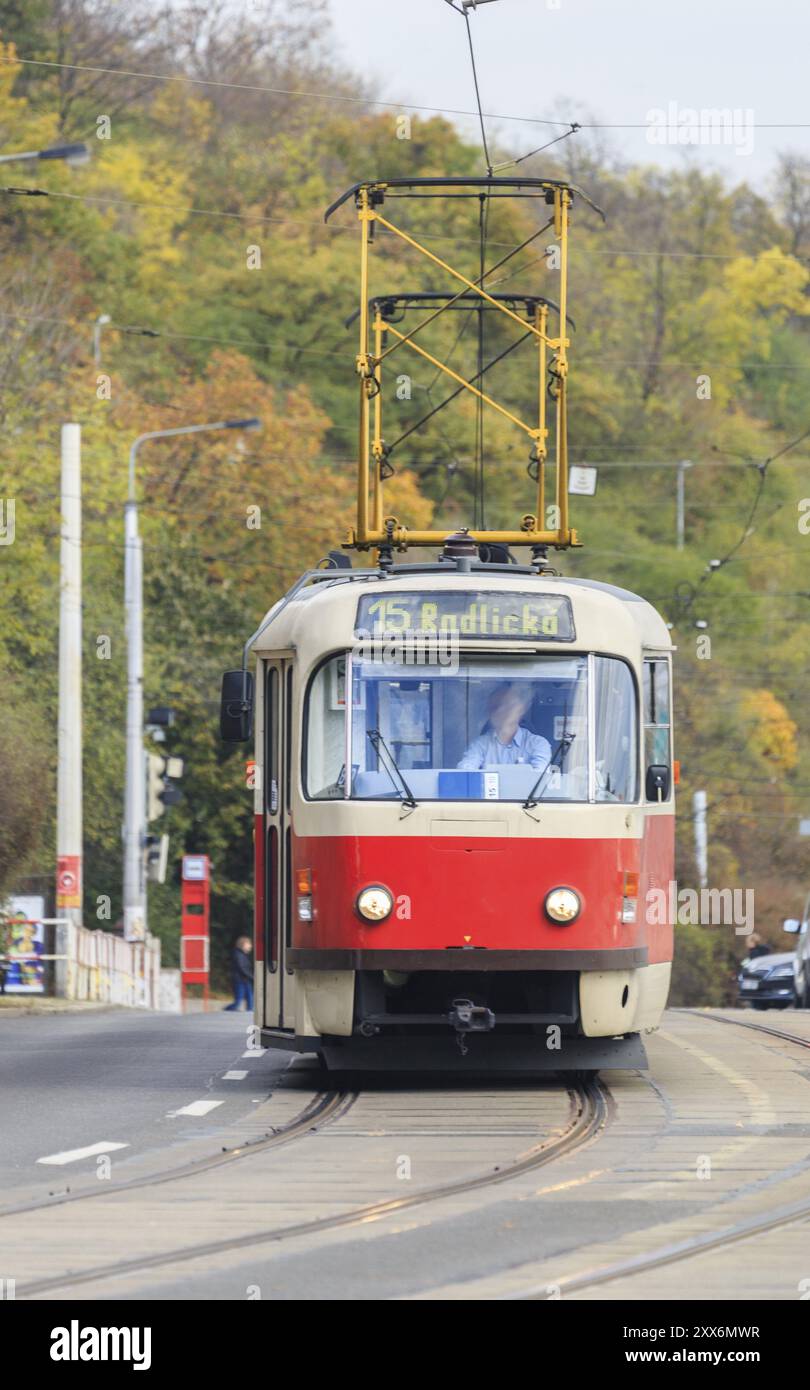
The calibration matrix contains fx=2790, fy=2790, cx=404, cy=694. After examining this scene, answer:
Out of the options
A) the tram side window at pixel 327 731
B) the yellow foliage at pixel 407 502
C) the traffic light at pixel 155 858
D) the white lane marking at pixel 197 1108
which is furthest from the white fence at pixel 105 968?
the white lane marking at pixel 197 1108

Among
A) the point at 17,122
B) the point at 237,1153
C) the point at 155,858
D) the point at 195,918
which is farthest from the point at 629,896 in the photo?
the point at 17,122

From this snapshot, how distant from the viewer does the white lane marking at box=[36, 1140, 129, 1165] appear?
12.5m

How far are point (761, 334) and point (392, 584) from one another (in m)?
80.9

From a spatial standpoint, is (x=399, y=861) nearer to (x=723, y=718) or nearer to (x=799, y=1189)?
(x=799, y=1189)

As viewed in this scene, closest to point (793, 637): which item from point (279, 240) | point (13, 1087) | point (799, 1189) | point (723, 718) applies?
point (723, 718)

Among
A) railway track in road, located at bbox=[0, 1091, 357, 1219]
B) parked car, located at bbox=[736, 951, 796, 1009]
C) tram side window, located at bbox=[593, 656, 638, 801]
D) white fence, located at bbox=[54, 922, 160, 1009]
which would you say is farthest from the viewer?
white fence, located at bbox=[54, 922, 160, 1009]

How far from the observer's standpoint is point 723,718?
244 feet

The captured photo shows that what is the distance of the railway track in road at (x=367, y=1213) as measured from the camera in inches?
349

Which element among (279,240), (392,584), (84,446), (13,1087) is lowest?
(13,1087)

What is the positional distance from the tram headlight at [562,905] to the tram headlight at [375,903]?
862 millimetres

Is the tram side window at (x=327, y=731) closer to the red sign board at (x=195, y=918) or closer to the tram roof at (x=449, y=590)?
the tram roof at (x=449, y=590)

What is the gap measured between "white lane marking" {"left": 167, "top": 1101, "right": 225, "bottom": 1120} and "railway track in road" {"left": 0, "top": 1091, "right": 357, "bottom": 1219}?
0.52m

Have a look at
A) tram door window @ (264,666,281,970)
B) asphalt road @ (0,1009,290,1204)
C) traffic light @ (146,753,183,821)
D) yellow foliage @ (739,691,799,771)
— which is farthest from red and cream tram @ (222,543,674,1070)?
yellow foliage @ (739,691,799,771)

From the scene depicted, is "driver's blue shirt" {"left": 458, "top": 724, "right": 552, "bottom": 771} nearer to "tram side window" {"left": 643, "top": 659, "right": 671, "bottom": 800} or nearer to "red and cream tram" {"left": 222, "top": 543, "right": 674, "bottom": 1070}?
"red and cream tram" {"left": 222, "top": 543, "right": 674, "bottom": 1070}
